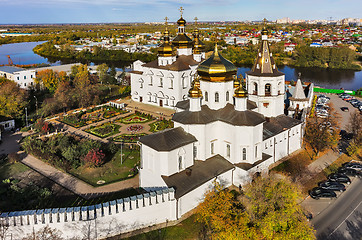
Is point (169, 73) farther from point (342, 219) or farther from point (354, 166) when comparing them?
point (342, 219)

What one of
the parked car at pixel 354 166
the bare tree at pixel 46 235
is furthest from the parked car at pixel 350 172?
the bare tree at pixel 46 235

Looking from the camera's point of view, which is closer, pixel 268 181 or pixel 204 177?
pixel 268 181

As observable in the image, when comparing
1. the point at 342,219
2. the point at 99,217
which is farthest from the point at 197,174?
the point at 342,219

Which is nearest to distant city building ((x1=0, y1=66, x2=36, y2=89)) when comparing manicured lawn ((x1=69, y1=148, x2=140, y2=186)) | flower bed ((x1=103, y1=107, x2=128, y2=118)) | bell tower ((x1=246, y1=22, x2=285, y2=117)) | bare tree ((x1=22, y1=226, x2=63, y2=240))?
flower bed ((x1=103, y1=107, x2=128, y2=118))

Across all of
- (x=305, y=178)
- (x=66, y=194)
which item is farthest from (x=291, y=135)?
(x=66, y=194)

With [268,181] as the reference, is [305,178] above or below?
below

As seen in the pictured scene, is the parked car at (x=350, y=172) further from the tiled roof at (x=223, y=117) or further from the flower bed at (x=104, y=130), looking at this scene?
the flower bed at (x=104, y=130)

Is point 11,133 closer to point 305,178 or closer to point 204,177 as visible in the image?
point 204,177
